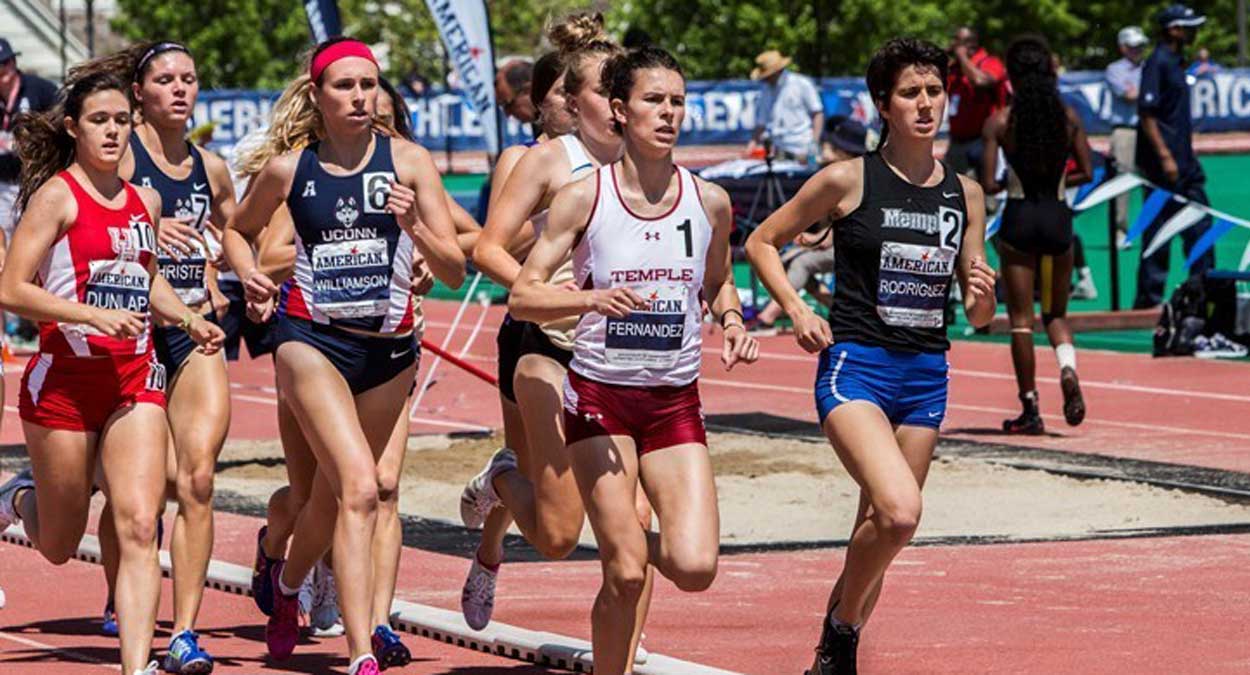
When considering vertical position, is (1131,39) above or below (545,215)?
above

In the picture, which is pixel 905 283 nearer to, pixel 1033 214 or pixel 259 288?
pixel 259 288

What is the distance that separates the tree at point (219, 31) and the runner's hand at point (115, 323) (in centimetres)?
5012

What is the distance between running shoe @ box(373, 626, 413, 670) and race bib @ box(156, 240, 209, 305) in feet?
5.00

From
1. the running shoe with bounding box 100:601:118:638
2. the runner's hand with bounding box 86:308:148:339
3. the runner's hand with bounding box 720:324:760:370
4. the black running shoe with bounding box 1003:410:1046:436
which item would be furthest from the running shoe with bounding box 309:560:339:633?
the black running shoe with bounding box 1003:410:1046:436

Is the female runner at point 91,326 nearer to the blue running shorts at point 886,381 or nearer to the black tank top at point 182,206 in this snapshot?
the black tank top at point 182,206

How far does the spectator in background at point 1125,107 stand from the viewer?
22562mm

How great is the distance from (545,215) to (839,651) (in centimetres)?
174

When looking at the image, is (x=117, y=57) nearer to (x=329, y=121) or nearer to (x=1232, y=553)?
(x=329, y=121)

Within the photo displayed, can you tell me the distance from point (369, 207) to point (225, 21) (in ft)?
167

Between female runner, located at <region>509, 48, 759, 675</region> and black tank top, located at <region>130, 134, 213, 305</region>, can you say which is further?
black tank top, located at <region>130, 134, 213, 305</region>

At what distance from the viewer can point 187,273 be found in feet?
30.5

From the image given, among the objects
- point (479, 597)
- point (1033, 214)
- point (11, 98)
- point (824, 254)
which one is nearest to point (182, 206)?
point (479, 597)

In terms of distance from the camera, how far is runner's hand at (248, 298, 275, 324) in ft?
27.8

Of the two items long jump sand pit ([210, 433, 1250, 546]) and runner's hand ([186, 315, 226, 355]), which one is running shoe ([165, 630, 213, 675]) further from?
long jump sand pit ([210, 433, 1250, 546])
